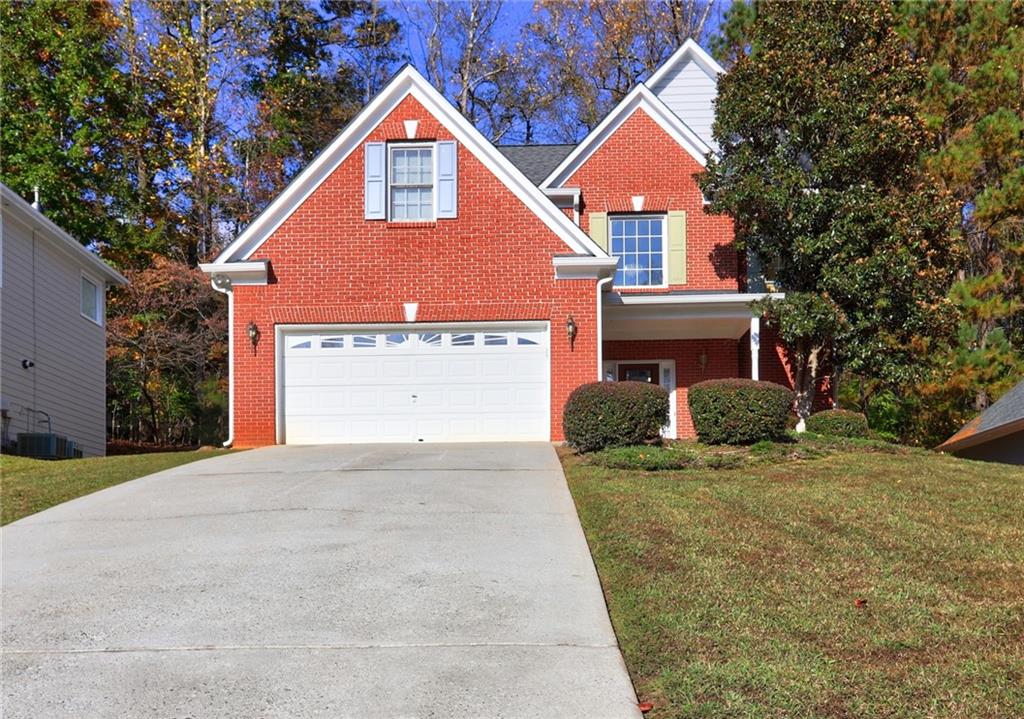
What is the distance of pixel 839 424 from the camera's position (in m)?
16.1

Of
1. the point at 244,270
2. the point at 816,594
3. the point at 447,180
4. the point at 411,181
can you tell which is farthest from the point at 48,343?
the point at 816,594

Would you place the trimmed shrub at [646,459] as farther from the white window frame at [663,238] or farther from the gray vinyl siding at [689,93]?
the gray vinyl siding at [689,93]

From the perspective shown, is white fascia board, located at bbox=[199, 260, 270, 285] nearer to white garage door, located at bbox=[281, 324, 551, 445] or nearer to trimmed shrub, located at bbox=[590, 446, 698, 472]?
white garage door, located at bbox=[281, 324, 551, 445]

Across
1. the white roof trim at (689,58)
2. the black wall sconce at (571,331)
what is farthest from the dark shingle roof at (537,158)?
the black wall sconce at (571,331)

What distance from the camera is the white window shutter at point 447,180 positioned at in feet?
57.3

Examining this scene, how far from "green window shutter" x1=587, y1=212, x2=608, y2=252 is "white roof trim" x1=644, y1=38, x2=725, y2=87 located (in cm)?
381

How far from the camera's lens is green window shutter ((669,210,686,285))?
20031 millimetres

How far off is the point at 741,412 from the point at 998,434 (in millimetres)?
6549

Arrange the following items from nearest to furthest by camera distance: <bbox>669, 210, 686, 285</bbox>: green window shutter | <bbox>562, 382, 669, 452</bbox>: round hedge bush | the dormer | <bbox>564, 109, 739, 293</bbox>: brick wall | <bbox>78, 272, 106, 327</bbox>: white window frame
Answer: <bbox>562, 382, 669, 452</bbox>: round hedge bush → <bbox>669, 210, 686, 285</bbox>: green window shutter → <bbox>564, 109, 739, 293</bbox>: brick wall → the dormer → <bbox>78, 272, 106, 327</bbox>: white window frame

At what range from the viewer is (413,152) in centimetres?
1789

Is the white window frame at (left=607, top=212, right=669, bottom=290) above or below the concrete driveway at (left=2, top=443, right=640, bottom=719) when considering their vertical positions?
above

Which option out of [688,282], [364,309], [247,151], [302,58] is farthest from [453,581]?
[302,58]

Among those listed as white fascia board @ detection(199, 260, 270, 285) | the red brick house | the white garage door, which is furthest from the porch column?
white fascia board @ detection(199, 260, 270, 285)

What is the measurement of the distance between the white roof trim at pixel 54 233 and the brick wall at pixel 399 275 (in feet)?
15.2
